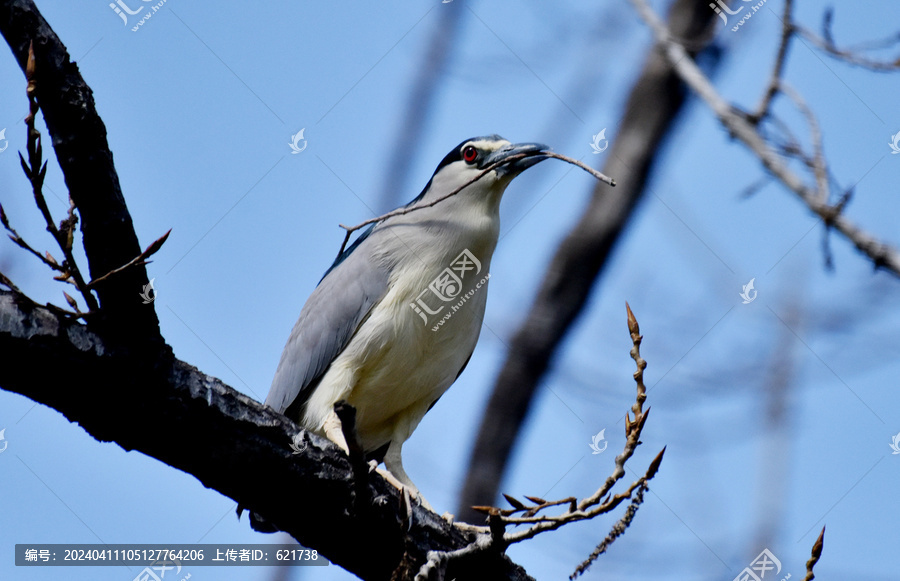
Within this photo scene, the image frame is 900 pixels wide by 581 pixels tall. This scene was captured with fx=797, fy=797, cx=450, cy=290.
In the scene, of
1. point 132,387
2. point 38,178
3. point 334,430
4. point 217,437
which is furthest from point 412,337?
point 38,178

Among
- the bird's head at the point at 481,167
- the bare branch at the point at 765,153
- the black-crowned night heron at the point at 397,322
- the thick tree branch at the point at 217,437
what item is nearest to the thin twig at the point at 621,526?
the thick tree branch at the point at 217,437

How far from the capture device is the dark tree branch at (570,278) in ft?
16.4

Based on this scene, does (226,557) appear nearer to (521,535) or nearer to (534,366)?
(534,366)

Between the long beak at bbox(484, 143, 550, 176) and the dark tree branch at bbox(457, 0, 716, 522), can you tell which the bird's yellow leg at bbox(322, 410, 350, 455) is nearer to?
the dark tree branch at bbox(457, 0, 716, 522)

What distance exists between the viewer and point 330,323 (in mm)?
4422

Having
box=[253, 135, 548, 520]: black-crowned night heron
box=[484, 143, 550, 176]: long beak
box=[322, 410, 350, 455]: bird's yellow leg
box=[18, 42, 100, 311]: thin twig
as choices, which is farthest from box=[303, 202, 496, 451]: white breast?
box=[18, 42, 100, 311]: thin twig

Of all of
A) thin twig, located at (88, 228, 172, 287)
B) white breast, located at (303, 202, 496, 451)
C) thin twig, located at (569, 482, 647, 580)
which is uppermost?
white breast, located at (303, 202, 496, 451)

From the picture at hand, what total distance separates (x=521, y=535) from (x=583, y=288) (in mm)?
2591

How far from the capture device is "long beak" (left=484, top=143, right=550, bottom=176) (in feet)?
15.1

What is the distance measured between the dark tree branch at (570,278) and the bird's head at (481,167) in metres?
0.62

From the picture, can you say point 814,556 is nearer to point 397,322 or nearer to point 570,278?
point 397,322

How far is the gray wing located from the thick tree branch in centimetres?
132

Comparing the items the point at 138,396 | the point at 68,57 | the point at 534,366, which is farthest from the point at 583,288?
the point at 68,57

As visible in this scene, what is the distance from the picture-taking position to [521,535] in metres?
2.61
